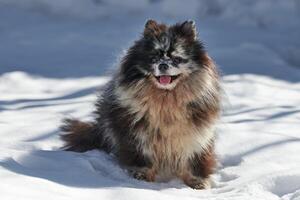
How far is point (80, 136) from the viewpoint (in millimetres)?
4223

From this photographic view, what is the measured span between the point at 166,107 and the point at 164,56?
255 mm

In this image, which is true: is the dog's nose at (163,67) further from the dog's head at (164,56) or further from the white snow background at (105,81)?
the white snow background at (105,81)

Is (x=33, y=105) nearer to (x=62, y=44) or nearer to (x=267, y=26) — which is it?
(x=62, y=44)

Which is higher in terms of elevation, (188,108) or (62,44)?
(62,44)

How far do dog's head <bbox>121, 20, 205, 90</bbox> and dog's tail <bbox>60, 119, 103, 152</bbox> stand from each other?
612 mm

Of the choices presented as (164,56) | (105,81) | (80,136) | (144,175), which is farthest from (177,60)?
(105,81)

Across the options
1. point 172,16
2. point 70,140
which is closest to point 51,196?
point 70,140

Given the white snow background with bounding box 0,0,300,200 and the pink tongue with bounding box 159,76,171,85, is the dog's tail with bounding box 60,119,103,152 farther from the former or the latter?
the pink tongue with bounding box 159,76,171,85

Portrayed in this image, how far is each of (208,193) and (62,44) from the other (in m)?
3.76

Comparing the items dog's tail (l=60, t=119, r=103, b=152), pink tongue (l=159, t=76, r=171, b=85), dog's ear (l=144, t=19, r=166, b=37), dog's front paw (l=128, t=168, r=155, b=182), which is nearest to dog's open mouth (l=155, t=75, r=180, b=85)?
pink tongue (l=159, t=76, r=171, b=85)

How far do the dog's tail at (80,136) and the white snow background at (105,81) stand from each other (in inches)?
5.1

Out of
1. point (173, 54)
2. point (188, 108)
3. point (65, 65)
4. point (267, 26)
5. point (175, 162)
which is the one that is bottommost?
point (175, 162)

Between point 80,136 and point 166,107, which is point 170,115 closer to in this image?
point 166,107

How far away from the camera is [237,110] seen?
5.39 m
